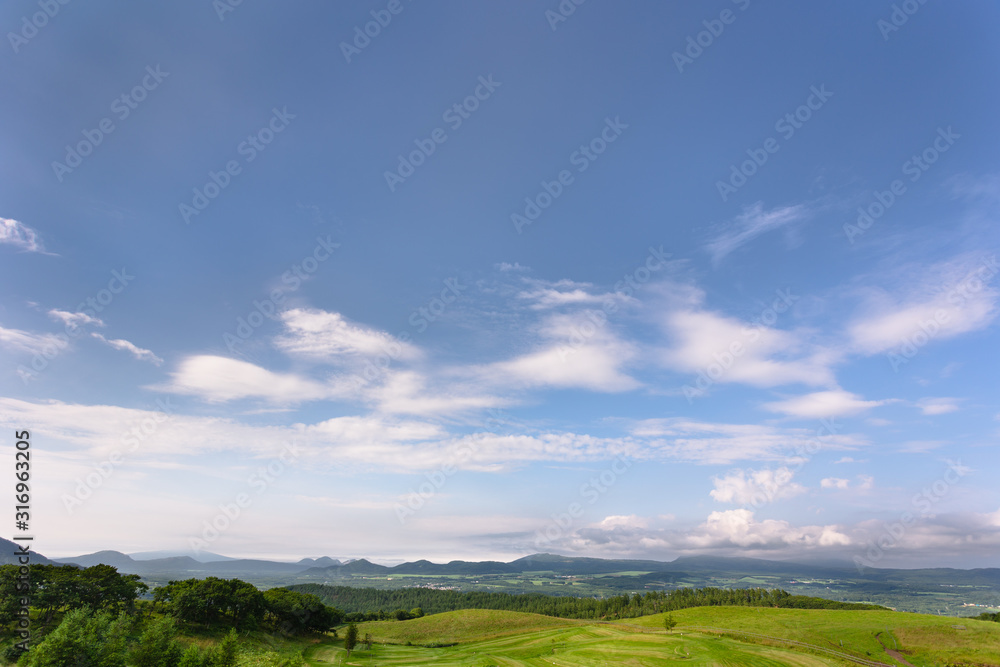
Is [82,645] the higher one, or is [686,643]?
[82,645]

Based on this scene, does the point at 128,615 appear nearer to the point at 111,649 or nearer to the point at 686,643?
the point at 111,649

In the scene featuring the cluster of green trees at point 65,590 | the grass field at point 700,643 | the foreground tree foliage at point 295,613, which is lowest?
the grass field at point 700,643

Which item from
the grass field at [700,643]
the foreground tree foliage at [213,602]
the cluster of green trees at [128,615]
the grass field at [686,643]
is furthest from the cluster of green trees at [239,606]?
the grass field at [700,643]

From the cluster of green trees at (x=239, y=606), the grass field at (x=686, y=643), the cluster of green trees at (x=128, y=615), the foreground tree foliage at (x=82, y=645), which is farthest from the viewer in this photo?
the cluster of green trees at (x=239, y=606)

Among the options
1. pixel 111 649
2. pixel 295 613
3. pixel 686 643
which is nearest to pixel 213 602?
pixel 295 613

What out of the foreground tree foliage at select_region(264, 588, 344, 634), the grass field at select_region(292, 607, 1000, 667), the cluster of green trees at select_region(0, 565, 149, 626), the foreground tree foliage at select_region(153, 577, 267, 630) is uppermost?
the cluster of green trees at select_region(0, 565, 149, 626)

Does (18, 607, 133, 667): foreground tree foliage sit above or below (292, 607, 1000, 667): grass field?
above

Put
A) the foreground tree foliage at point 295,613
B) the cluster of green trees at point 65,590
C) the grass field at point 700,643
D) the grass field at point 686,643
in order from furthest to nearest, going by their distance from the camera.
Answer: the foreground tree foliage at point 295,613
the grass field at point 700,643
the grass field at point 686,643
the cluster of green trees at point 65,590

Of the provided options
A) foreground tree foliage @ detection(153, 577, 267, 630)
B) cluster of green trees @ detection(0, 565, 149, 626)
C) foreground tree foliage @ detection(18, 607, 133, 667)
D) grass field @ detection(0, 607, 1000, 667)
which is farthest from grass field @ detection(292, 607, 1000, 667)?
cluster of green trees @ detection(0, 565, 149, 626)

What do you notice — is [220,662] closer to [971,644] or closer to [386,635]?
[386,635]

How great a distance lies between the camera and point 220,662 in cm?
6216

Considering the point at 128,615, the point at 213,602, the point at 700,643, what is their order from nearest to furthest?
1. the point at 128,615
2. the point at 213,602
3. the point at 700,643

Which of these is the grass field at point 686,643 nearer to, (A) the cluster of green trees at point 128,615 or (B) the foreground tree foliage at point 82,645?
(A) the cluster of green trees at point 128,615

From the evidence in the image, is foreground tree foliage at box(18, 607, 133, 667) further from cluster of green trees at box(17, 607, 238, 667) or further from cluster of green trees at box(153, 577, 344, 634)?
cluster of green trees at box(153, 577, 344, 634)
